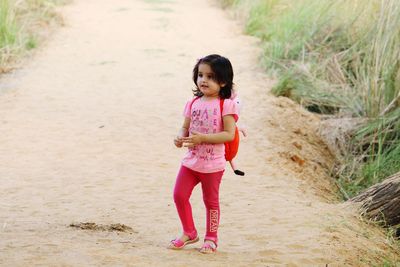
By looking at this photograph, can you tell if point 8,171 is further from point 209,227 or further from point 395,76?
point 395,76

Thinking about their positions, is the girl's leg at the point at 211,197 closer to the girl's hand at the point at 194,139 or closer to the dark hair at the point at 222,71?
the girl's hand at the point at 194,139

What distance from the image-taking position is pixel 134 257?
475 centimetres

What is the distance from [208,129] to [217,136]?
101mm

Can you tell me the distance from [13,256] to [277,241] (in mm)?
1746

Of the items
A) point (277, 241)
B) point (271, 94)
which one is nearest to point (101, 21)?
point (271, 94)

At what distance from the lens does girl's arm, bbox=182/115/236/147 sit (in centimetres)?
471

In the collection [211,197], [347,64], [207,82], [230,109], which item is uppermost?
[207,82]

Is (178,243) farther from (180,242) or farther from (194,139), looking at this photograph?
(194,139)

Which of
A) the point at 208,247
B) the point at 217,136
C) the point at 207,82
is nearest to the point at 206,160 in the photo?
the point at 217,136

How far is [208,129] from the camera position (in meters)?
4.82

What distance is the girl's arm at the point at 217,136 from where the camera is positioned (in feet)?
15.5

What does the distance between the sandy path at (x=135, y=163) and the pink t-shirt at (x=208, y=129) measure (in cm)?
54

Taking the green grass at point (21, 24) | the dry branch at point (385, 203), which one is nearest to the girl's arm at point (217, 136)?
the dry branch at point (385, 203)

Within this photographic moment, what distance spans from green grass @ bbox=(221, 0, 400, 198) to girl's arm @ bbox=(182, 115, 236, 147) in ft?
11.9
